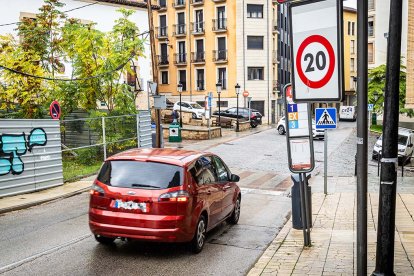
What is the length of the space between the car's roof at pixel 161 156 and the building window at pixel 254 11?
152 ft

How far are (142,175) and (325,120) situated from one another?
854 centimetres

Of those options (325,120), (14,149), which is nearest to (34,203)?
(14,149)

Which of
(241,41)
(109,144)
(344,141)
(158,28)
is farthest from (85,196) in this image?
(158,28)

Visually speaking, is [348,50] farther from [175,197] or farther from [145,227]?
[145,227]

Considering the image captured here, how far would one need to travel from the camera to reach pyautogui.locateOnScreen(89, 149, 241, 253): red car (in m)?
7.39

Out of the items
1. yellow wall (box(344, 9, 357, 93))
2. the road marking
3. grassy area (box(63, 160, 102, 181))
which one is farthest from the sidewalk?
yellow wall (box(344, 9, 357, 93))

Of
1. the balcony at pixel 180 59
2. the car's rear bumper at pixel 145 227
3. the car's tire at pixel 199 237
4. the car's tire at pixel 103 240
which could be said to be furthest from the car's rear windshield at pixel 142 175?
the balcony at pixel 180 59

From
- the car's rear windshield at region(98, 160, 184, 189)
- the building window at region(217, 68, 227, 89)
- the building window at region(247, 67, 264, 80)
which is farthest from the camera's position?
the building window at region(217, 68, 227, 89)

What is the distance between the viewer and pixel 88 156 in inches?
754

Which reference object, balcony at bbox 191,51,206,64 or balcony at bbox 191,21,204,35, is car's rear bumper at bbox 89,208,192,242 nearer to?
balcony at bbox 191,51,206,64

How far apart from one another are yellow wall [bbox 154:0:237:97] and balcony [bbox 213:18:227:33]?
459 mm

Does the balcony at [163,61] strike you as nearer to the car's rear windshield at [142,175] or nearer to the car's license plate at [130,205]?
the car's rear windshield at [142,175]

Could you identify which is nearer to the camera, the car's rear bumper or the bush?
the car's rear bumper

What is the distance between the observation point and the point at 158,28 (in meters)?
58.3
